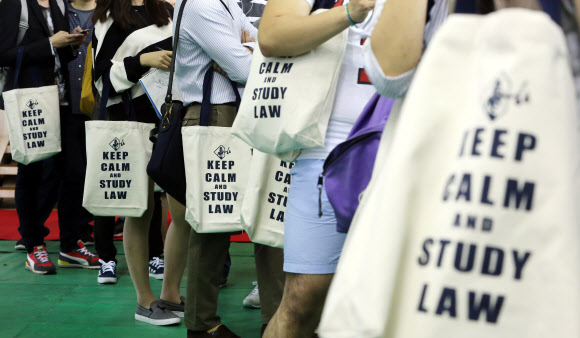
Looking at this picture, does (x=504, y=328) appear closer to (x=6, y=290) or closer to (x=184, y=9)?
(x=184, y=9)

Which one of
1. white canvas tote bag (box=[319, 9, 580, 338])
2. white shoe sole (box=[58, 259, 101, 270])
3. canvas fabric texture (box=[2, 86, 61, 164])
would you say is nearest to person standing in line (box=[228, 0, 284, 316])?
white shoe sole (box=[58, 259, 101, 270])

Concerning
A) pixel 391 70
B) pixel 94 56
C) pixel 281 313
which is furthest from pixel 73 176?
pixel 391 70

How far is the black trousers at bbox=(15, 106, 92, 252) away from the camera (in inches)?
187

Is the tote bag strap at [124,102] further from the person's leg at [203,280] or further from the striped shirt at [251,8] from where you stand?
the striped shirt at [251,8]

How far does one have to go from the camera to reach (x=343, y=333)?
99 centimetres

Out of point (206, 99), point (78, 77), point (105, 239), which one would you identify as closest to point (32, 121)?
point (78, 77)

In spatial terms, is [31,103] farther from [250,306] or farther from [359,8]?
[359,8]

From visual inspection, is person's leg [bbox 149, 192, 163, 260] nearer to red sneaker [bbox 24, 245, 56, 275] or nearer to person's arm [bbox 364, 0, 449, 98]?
red sneaker [bbox 24, 245, 56, 275]

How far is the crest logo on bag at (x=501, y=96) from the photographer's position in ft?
3.22

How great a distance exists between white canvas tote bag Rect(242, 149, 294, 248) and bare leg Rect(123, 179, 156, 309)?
134 cm

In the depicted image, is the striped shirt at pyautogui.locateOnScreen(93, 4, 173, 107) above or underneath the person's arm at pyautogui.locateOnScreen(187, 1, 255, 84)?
underneath

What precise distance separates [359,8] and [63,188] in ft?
12.2

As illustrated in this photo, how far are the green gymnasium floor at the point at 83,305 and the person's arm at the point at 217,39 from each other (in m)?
1.32

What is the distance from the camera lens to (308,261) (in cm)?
181
